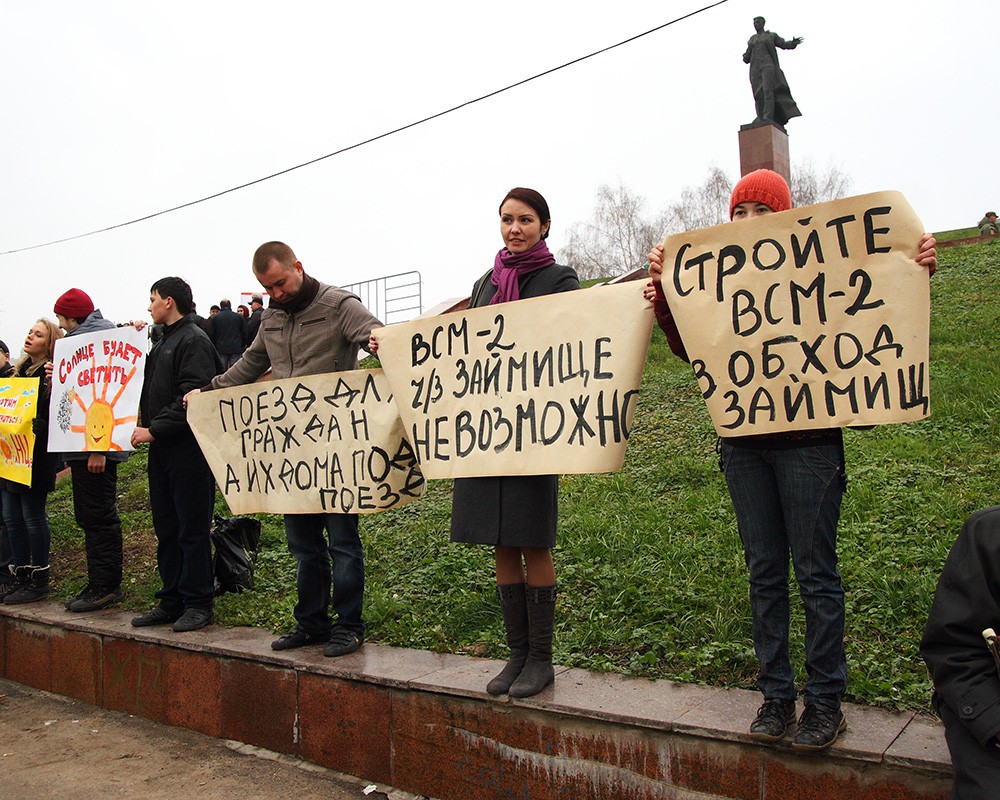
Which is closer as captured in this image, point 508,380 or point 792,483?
point 792,483

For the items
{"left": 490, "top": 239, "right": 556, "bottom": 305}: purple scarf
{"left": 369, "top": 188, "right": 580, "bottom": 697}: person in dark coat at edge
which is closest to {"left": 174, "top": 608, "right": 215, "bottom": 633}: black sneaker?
{"left": 369, "top": 188, "right": 580, "bottom": 697}: person in dark coat at edge

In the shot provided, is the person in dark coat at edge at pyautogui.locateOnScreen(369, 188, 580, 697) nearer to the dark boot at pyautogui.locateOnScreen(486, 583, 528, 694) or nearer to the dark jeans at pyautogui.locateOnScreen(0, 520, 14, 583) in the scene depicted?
the dark boot at pyautogui.locateOnScreen(486, 583, 528, 694)

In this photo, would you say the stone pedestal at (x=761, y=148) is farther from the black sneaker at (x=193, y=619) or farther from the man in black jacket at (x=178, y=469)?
the black sneaker at (x=193, y=619)

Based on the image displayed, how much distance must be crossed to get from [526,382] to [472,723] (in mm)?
1337

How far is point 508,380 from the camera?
3.70 meters

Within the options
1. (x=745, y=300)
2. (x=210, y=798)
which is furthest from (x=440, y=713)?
(x=745, y=300)

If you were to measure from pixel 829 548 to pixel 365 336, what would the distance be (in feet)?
7.70

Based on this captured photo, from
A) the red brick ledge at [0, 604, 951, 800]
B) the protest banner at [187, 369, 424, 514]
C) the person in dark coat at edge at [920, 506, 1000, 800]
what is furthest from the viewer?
the protest banner at [187, 369, 424, 514]

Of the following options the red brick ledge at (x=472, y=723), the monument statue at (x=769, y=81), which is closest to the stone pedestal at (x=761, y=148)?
the monument statue at (x=769, y=81)

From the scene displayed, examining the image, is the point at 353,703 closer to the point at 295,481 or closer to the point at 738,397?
the point at 295,481

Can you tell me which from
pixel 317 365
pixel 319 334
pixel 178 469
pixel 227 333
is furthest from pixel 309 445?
pixel 227 333

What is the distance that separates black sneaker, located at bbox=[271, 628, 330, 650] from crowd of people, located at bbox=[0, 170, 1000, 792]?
1 cm

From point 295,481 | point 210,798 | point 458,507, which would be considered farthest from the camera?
point 295,481

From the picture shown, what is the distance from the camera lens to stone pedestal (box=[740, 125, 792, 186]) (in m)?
16.2
